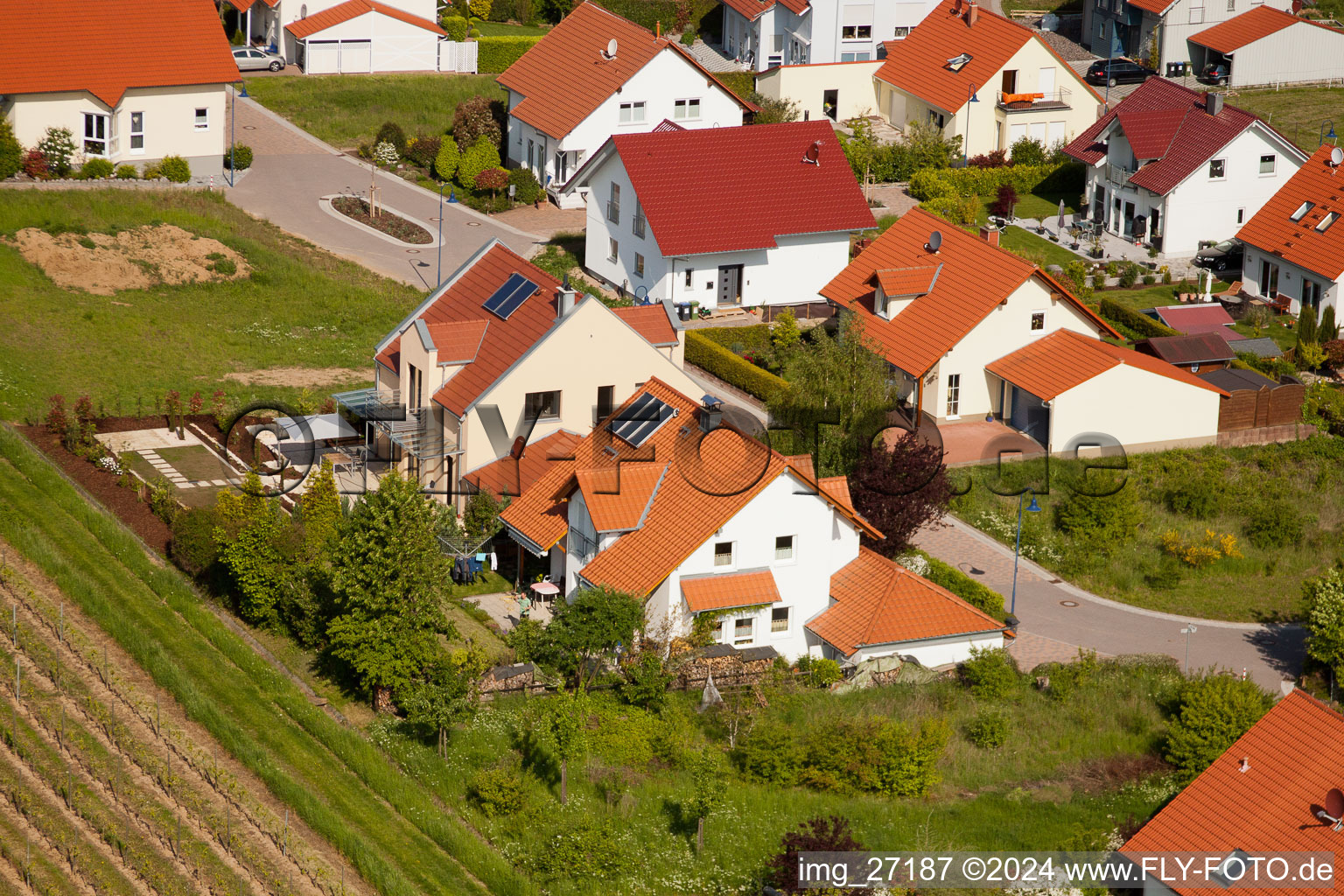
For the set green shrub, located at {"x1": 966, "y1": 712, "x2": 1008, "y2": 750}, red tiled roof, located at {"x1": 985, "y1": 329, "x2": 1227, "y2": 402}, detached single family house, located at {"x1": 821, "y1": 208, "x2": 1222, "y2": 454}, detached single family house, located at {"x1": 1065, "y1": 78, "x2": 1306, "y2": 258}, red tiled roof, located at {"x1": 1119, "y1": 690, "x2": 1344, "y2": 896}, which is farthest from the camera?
detached single family house, located at {"x1": 1065, "y1": 78, "x2": 1306, "y2": 258}

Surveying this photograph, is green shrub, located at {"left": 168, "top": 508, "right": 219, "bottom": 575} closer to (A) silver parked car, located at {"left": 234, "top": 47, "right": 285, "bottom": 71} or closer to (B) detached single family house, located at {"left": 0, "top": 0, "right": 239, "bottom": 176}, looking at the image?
(B) detached single family house, located at {"left": 0, "top": 0, "right": 239, "bottom": 176}

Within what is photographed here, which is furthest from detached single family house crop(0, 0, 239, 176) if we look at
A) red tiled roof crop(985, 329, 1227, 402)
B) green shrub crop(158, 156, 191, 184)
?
red tiled roof crop(985, 329, 1227, 402)

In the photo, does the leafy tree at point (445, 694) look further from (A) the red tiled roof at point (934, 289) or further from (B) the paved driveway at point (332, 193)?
(B) the paved driveway at point (332, 193)

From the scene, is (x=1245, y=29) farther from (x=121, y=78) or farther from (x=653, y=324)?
(x=121, y=78)

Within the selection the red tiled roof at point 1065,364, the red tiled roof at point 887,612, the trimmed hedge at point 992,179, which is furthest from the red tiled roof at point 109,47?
the red tiled roof at point 887,612

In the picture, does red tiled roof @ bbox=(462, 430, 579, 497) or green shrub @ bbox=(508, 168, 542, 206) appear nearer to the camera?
red tiled roof @ bbox=(462, 430, 579, 497)

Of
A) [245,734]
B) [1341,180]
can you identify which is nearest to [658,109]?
[1341,180]

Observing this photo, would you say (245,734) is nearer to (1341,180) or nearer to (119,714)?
(119,714)
